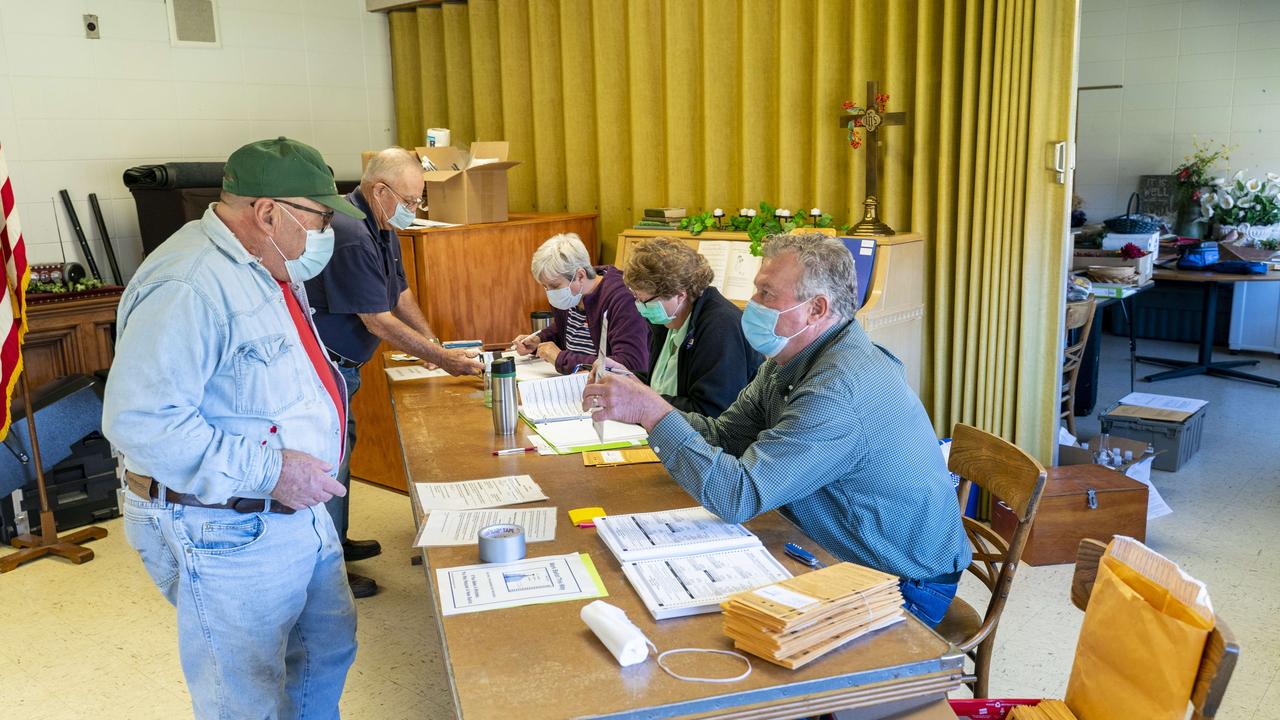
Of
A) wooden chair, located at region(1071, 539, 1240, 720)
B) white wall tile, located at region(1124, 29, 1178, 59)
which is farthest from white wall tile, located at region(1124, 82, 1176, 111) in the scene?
wooden chair, located at region(1071, 539, 1240, 720)

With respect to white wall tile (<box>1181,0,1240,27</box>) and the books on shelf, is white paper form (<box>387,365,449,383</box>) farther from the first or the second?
white wall tile (<box>1181,0,1240,27</box>)

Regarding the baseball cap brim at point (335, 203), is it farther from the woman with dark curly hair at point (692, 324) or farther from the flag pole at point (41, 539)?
the flag pole at point (41, 539)

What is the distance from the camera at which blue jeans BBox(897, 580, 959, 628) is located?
2.23 metres

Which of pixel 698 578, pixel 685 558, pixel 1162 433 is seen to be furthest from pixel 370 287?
pixel 1162 433

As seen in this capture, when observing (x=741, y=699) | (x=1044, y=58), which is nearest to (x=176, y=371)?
(x=741, y=699)

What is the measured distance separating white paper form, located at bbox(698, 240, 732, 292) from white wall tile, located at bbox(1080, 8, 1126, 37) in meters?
5.46

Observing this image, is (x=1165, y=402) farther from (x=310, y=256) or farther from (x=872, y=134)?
(x=310, y=256)

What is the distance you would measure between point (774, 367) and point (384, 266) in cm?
175

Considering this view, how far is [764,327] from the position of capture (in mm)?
2314

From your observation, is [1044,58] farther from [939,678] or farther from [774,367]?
[939,678]

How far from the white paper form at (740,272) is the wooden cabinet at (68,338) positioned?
10.5 ft

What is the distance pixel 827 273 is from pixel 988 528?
2.60ft

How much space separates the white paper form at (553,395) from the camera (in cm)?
316

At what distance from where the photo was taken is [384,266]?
3621 mm
